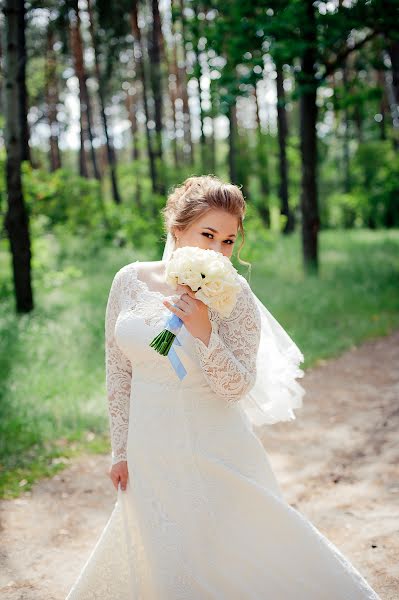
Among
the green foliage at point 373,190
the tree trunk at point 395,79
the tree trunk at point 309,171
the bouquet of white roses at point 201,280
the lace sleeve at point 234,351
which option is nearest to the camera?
the bouquet of white roses at point 201,280

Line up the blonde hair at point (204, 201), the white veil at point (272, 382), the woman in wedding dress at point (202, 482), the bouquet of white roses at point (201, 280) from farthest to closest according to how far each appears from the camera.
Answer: the white veil at point (272, 382) < the blonde hair at point (204, 201) < the woman in wedding dress at point (202, 482) < the bouquet of white roses at point (201, 280)

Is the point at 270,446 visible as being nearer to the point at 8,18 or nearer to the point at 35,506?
the point at 35,506

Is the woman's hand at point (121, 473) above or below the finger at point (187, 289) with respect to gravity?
below

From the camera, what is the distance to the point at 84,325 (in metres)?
8.98

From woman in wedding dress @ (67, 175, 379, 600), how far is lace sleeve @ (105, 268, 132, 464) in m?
0.10

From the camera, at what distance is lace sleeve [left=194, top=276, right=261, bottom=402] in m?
2.53

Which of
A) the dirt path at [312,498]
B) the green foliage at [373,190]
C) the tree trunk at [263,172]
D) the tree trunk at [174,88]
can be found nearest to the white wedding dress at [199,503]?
the dirt path at [312,498]

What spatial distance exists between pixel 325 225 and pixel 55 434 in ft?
82.3

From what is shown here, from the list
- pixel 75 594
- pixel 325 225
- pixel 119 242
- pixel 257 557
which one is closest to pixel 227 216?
pixel 257 557

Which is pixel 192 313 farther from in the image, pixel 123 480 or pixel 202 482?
pixel 123 480

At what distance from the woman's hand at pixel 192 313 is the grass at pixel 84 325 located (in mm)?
3140

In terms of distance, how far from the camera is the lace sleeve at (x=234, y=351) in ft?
8.30

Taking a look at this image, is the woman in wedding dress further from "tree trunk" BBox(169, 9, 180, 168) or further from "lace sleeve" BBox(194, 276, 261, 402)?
"tree trunk" BBox(169, 9, 180, 168)

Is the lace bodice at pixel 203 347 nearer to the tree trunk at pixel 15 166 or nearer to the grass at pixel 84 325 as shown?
the grass at pixel 84 325
